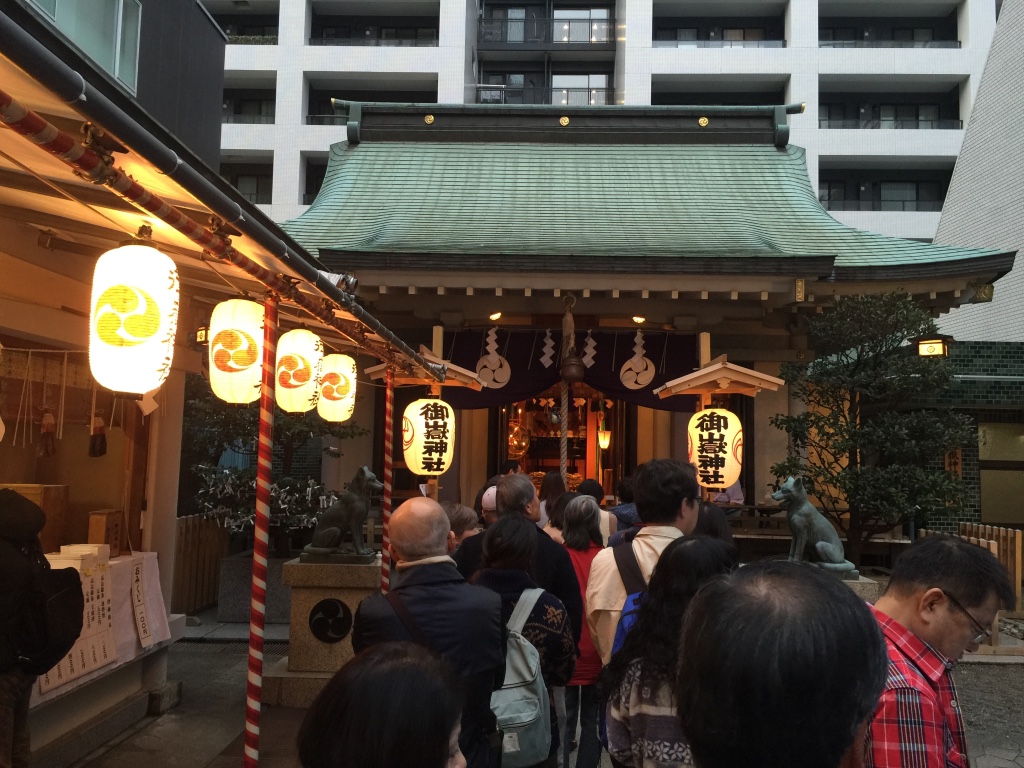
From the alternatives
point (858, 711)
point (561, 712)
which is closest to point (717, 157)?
point (561, 712)

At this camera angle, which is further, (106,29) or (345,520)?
(106,29)

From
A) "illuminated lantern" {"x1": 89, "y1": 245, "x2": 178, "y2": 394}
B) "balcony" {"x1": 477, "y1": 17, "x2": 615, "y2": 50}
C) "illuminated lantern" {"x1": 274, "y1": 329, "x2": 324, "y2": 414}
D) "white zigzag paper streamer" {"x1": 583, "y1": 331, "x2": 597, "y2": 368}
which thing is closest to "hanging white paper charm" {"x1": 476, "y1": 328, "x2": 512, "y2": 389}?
"white zigzag paper streamer" {"x1": 583, "y1": 331, "x2": 597, "y2": 368}

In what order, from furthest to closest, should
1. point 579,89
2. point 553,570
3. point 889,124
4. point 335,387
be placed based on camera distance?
point 579,89
point 889,124
point 335,387
point 553,570

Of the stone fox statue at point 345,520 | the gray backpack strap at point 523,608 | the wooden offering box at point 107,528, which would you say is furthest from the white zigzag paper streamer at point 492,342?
the gray backpack strap at point 523,608

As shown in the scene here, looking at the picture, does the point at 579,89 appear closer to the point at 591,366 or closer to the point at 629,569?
the point at 591,366

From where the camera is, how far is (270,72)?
2917cm

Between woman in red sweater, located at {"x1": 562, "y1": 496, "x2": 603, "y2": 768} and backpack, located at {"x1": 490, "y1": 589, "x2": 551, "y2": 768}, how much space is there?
1001 mm

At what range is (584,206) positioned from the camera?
12.6 metres

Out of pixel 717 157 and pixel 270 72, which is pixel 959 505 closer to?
pixel 717 157

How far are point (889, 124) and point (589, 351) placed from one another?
25.2 meters

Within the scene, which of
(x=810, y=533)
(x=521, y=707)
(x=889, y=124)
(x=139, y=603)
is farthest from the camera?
(x=889, y=124)

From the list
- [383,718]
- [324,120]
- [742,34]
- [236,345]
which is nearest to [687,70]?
[742,34]

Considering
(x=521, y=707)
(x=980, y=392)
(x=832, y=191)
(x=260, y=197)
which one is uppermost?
(x=832, y=191)

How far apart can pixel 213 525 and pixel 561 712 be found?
809 cm
